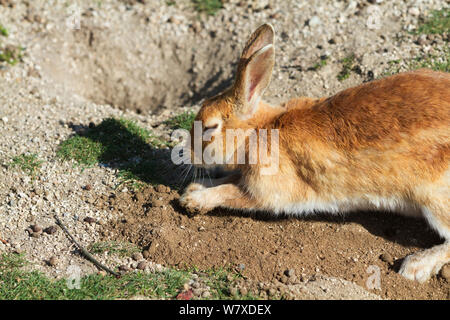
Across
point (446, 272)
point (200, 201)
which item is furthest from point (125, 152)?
point (446, 272)

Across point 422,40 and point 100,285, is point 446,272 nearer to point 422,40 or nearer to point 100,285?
point 100,285

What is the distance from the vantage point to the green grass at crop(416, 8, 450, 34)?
6.80m

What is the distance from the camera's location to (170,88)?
25.2 feet

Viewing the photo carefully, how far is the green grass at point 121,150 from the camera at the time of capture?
5.59 m

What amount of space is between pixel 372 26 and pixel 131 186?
13.8ft

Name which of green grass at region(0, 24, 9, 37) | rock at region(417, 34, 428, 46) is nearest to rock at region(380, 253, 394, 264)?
rock at region(417, 34, 428, 46)

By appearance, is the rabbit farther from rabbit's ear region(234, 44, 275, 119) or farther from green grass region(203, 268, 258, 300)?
green grass region(203, 268, 258, 300)

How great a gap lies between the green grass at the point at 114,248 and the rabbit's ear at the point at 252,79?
162cm

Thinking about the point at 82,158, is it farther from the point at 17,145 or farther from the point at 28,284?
the point at 28,284

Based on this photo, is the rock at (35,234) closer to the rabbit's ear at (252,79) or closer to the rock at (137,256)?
the rock at (137,256)

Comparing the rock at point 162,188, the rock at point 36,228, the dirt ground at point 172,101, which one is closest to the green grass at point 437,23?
the dirt ground at point 172,101

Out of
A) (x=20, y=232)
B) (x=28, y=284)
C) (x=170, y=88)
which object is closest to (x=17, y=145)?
(x=20, y=232)

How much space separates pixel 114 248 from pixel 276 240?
152cm

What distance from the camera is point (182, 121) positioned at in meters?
6.35
